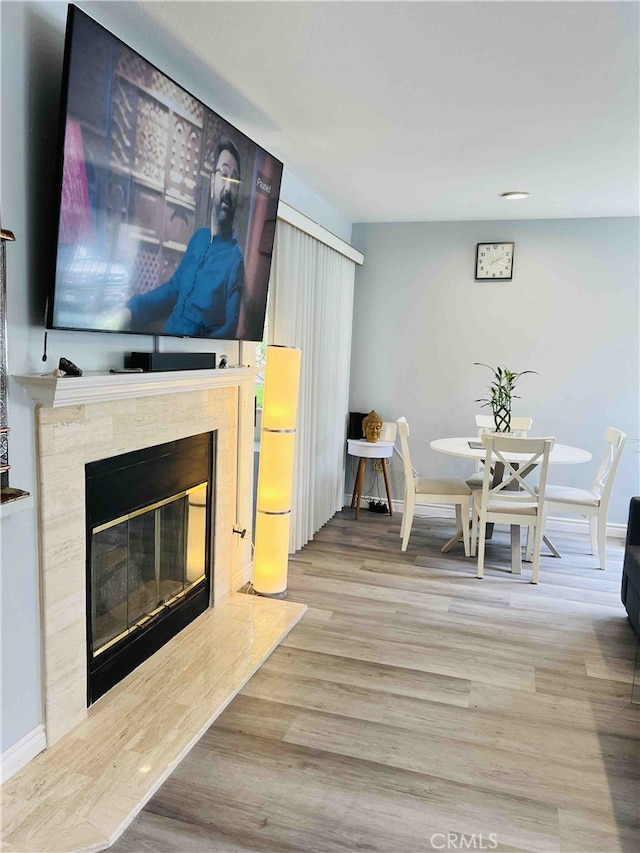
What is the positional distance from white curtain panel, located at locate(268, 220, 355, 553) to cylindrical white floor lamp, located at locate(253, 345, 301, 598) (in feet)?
1.84

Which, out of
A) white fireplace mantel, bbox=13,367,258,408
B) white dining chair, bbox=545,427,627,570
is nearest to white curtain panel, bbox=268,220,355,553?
white fireplace mantel, bbox=13,367,258,408

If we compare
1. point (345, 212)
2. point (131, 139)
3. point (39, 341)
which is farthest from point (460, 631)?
point (345, 212)

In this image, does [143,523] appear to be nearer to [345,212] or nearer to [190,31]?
[190,31]

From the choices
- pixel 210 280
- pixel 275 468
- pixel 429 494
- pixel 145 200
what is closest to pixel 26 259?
pixel 145 200

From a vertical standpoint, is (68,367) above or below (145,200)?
below

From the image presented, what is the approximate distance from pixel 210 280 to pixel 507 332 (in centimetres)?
325

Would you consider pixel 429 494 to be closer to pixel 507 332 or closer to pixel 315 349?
pixel 315 349

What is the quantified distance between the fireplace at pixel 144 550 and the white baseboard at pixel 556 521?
2.67m

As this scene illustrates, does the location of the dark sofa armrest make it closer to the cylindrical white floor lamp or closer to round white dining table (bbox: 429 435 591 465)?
round white dining table (bbox: 429 435 591 465)

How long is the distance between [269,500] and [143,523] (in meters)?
0.88

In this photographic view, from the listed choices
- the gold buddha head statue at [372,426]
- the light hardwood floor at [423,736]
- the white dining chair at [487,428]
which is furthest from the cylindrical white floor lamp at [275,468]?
the gold buddha head statue at [372,426]

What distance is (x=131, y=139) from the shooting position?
2137 millimetres

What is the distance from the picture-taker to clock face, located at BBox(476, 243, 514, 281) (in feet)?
17.4

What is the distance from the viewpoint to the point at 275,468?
3539 mm
